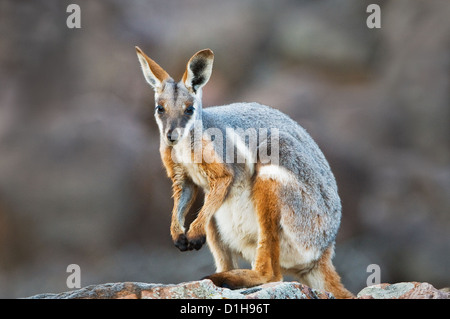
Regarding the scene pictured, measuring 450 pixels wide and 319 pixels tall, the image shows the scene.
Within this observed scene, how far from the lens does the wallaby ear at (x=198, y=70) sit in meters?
4.00

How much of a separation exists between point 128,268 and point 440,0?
450 centimetres

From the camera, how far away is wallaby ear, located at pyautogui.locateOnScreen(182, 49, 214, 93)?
13.1 feet

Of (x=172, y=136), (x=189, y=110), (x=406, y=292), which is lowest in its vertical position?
(x=406, y=292)

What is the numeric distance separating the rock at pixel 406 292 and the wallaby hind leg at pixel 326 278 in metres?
0.16

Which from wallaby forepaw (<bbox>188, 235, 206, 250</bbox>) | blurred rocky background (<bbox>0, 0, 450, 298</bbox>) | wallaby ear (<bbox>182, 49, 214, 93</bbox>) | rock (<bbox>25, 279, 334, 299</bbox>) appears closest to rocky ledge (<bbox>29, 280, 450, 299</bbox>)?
rock (<bbox>25, 279, 334, 299</bbox>)

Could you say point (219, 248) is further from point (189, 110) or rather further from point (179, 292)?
point (179, 292)

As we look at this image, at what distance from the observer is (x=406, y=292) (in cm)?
376

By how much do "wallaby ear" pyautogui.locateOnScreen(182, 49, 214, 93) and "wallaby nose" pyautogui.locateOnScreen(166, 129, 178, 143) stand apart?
0.42 m

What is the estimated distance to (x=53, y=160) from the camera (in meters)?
6.58

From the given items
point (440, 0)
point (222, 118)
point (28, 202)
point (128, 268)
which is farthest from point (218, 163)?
point (440, 0)

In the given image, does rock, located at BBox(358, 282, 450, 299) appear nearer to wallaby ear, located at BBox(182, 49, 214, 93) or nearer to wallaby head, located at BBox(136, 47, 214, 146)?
wallaby head, located at BBox(136, 47, 214, 146)

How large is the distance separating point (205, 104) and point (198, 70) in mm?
2582

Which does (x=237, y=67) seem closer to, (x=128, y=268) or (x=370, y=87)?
(x=370, y=87)

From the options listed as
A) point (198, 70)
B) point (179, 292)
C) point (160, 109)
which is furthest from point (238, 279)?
point (198, 70)
